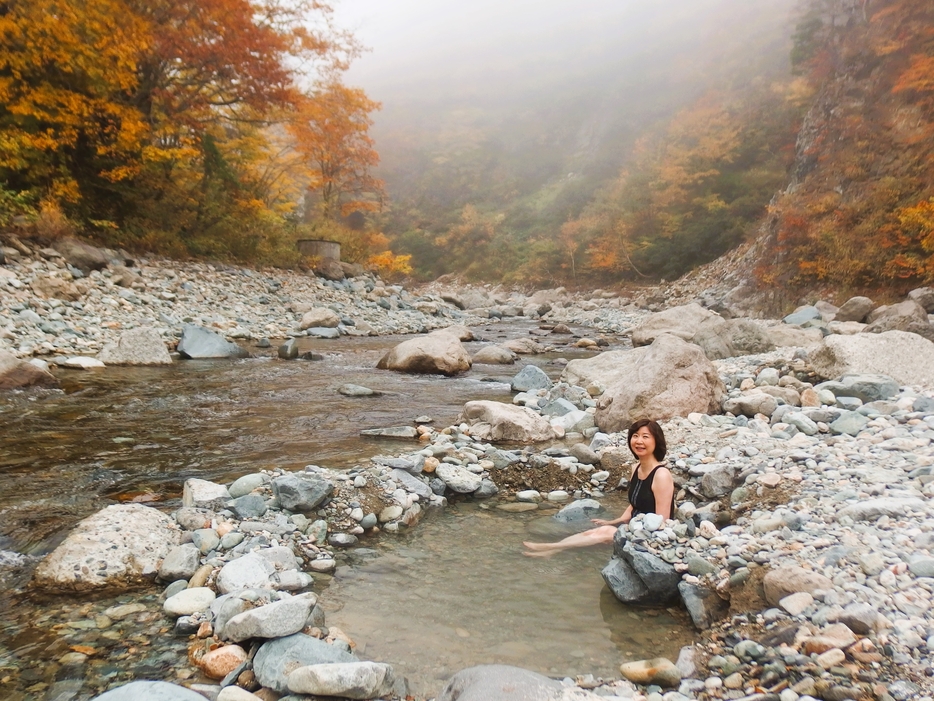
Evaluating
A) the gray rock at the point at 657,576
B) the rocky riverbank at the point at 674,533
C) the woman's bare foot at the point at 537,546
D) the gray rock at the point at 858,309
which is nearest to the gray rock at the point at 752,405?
the rocky riverbank at the point at 674,533

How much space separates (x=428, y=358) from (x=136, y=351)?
4.24 metres

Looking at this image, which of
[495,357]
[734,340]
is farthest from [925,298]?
[495,357]

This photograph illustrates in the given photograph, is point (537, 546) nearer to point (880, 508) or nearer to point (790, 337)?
point (880, 508)

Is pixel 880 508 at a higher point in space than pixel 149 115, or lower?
lower

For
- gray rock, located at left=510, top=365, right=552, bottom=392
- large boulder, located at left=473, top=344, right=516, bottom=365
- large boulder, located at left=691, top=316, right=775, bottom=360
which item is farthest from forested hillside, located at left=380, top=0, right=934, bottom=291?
gray rock, located at left=510, top=365, right=552, bottom=392

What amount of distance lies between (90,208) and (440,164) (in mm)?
41134

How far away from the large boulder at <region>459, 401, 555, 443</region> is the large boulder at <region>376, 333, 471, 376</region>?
311cm

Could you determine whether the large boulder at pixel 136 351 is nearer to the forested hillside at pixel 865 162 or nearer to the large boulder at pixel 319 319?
the large boulder at pixel 319 319

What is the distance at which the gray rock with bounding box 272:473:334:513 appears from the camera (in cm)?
360

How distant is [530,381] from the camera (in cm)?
789

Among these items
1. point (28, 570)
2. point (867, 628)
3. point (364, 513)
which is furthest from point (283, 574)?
point (867, 628)

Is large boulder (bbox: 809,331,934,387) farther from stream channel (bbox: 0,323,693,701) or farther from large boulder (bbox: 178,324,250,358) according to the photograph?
large boulder (bbox: 178,324,250,358)

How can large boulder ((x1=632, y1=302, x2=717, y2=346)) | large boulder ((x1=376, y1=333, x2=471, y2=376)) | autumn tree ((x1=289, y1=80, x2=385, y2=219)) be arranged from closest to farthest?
large boulder ((x1=376, y1=333, x2=471, y2=376)) → large boulder ((x1=632, y1=302, x2=717, y2=346)) → autumn tree ((x1=289, y1=80, x2=385, y2=219))

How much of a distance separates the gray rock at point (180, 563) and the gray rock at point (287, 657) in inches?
33.1
